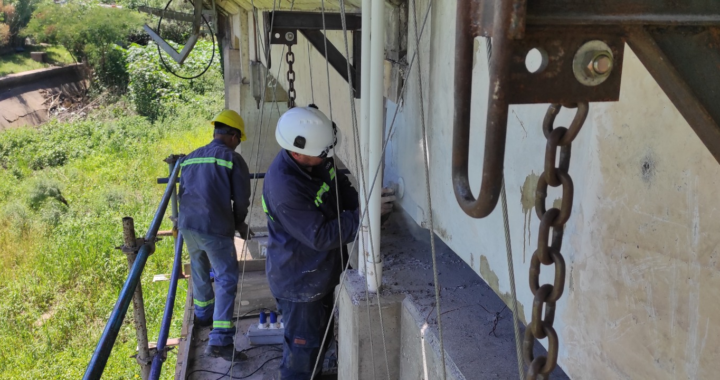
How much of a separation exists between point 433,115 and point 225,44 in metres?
10.5

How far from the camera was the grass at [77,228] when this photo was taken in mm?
11625

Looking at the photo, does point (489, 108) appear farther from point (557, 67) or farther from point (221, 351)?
point (221, 351)

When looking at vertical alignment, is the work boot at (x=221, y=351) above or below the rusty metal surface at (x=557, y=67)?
below

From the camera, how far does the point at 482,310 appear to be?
2869 millimetres

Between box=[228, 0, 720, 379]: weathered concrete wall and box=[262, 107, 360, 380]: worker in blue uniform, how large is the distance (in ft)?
4.19

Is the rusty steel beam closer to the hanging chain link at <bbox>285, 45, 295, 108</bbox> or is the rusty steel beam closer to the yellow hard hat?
the hanging chain link at <bbox>285, 45, 295, 108</bbox>

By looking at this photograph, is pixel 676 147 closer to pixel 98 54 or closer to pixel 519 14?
pixel 519 14

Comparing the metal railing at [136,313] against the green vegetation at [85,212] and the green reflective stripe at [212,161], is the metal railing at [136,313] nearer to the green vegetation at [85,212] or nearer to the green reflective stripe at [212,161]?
the green reflective stripe at [212,161]

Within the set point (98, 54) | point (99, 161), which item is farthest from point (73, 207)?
point (98, 54)

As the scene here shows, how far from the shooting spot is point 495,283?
2355 mm

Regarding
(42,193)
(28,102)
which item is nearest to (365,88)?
(42,193)

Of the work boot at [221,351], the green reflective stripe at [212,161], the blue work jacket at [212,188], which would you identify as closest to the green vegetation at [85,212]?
the work boot at [221,351]

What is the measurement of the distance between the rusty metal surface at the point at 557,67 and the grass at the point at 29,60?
31311 mm

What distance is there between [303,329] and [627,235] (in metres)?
2.80
